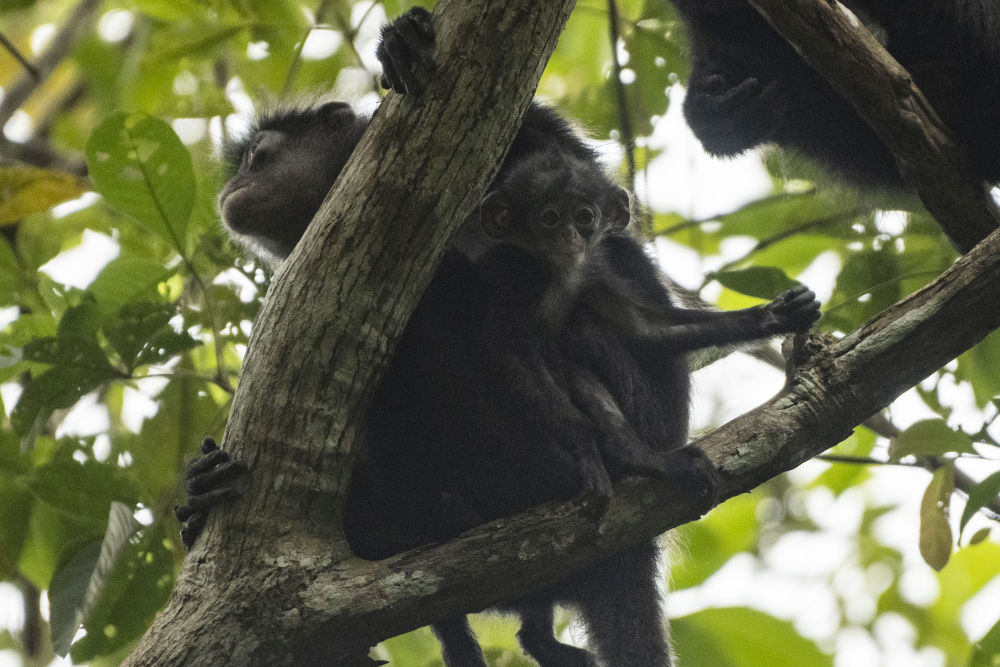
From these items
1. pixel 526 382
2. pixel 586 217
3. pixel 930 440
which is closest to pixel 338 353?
pixel 526 382

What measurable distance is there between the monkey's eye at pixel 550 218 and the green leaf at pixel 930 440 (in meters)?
1.19

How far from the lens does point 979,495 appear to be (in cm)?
286

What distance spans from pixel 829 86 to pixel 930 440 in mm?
1234

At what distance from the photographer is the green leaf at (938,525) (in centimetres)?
326

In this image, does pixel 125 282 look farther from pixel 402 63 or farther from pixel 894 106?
pixel 894 106

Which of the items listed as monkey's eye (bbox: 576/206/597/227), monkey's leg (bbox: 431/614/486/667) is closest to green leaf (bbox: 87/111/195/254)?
monkey's eye (bbox: 576/206/597/227)

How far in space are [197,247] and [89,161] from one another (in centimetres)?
63

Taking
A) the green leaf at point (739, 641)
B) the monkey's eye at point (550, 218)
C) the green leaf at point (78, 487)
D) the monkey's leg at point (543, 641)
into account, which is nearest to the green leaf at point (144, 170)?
the green leaf at point (78, 487)

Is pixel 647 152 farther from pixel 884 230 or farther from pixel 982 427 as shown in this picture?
pixel 982 427

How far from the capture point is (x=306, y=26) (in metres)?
4.16

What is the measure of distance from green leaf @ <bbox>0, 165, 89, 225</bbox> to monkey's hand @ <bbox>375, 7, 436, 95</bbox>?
2104mm

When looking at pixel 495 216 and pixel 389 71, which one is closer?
pixel 389 71

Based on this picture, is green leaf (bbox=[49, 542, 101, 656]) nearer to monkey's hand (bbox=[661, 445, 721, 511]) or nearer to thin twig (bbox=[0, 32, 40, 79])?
monkey's hand (bbox=[661, 445, 721, 511])

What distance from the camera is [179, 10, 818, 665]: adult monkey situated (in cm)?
278
